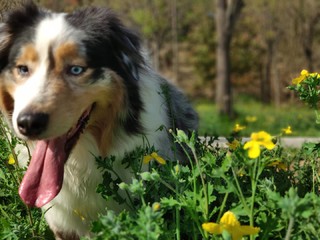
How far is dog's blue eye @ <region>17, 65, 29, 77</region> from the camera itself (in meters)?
2.79

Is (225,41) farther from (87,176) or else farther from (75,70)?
(75,70)

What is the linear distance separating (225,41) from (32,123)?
442 inches

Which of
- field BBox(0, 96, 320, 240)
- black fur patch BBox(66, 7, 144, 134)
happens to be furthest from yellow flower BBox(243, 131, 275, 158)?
black fur patch BBox(66, 7, 144, 134)

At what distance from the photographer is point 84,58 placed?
2803mm

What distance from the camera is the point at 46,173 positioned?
2781 mm

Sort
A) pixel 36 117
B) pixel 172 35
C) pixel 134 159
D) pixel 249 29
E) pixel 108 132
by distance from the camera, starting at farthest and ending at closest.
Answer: pixel 249 29
pixel 172 35
pixel 108 132
pixel 134 159
pixel 36 117

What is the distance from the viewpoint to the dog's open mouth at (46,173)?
2.76 m

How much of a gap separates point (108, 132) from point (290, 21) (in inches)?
935

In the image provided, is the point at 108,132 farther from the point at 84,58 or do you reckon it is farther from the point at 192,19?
the point at 192,19

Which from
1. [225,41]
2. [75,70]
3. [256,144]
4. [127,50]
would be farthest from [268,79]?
[256,144]

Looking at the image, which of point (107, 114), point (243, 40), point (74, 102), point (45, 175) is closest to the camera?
point (74, 102)

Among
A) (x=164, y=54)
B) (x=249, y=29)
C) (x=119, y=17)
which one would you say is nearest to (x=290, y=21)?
(x=249, y=29)

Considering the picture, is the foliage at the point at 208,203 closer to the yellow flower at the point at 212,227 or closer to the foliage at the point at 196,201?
the foliage at the point at 196,201

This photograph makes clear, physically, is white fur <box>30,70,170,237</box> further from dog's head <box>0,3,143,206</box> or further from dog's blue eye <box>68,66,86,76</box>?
dog's blue eye <box>68,66,86,76</box>
